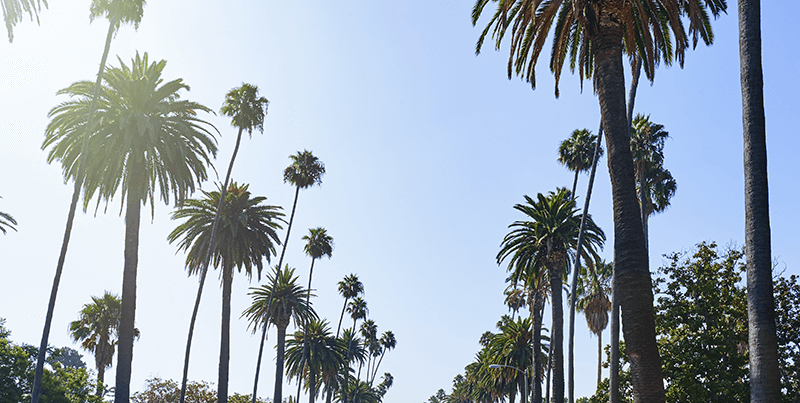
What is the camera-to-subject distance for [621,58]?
15773 mm

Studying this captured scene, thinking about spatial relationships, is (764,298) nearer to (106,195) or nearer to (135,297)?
(135,297)

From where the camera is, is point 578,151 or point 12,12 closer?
point 12,12

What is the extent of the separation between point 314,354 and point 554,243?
145 ft

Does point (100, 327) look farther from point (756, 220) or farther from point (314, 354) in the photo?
point (756, 220)

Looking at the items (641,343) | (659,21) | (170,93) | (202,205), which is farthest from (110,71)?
(641,343)

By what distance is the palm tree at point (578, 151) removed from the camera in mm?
45719

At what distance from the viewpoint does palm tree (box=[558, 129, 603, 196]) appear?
45.7 m

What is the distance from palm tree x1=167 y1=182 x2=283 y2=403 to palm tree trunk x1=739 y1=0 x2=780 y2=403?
4092cm

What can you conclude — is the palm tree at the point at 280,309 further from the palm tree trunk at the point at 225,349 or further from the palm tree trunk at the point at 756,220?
the palm tree trunk at the point at 756,220

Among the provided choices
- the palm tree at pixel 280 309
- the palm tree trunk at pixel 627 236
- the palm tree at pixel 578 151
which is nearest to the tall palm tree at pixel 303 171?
the palm tree at pixel 280 309

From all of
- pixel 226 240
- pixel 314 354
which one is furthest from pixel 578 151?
pixel 314 354

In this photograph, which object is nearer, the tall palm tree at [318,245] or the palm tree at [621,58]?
the palm tree at [621,58]

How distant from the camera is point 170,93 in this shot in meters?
34.5

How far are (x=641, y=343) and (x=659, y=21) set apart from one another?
10.6 meters
